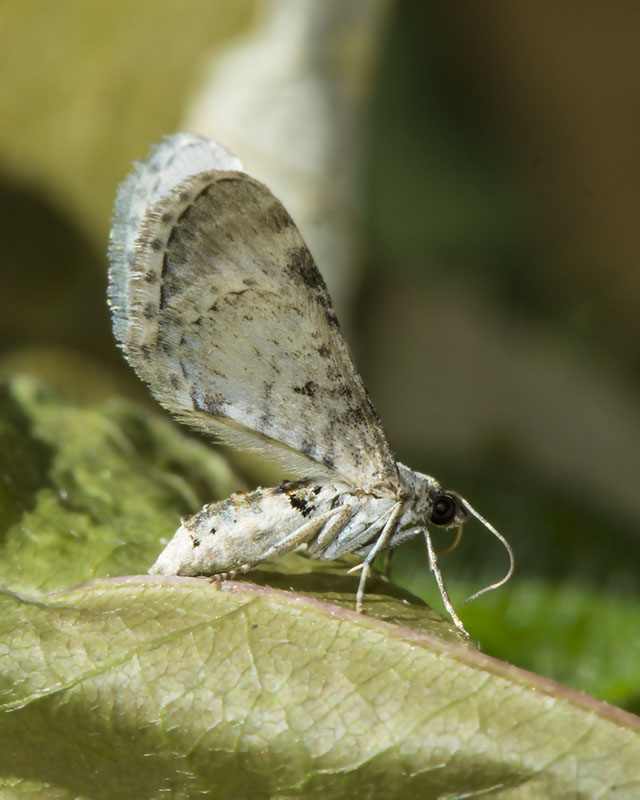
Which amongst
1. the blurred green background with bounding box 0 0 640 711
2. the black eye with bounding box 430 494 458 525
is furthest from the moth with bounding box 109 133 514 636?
the blurred green background with bounding box 0 0 640 711

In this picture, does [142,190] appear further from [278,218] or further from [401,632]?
[401,632]

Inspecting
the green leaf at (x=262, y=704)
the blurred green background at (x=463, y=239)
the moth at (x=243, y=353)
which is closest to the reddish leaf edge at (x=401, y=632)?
the green leaf at (x=262, y=704)

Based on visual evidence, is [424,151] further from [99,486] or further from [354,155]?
[99,486]

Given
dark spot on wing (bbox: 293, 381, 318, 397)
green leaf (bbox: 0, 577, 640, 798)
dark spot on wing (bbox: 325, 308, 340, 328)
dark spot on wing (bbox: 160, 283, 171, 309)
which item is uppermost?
dark spot on wing (bbox: 325, 308, 340, 328)

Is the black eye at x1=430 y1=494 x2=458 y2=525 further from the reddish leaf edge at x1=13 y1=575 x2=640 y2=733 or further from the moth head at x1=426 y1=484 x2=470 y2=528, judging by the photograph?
the reddish leaf edge at x1=13 y1=575 x2=640 y2=733

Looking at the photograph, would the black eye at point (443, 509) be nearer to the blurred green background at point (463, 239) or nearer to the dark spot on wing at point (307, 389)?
the dark spot on wing at point (307, 389)

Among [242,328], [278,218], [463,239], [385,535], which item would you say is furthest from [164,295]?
[463,239]

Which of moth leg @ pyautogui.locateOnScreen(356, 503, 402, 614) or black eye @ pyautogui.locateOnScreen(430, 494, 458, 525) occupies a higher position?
black eye @ pyautogui.locateOnScreen(430, 494, 458, 525)
